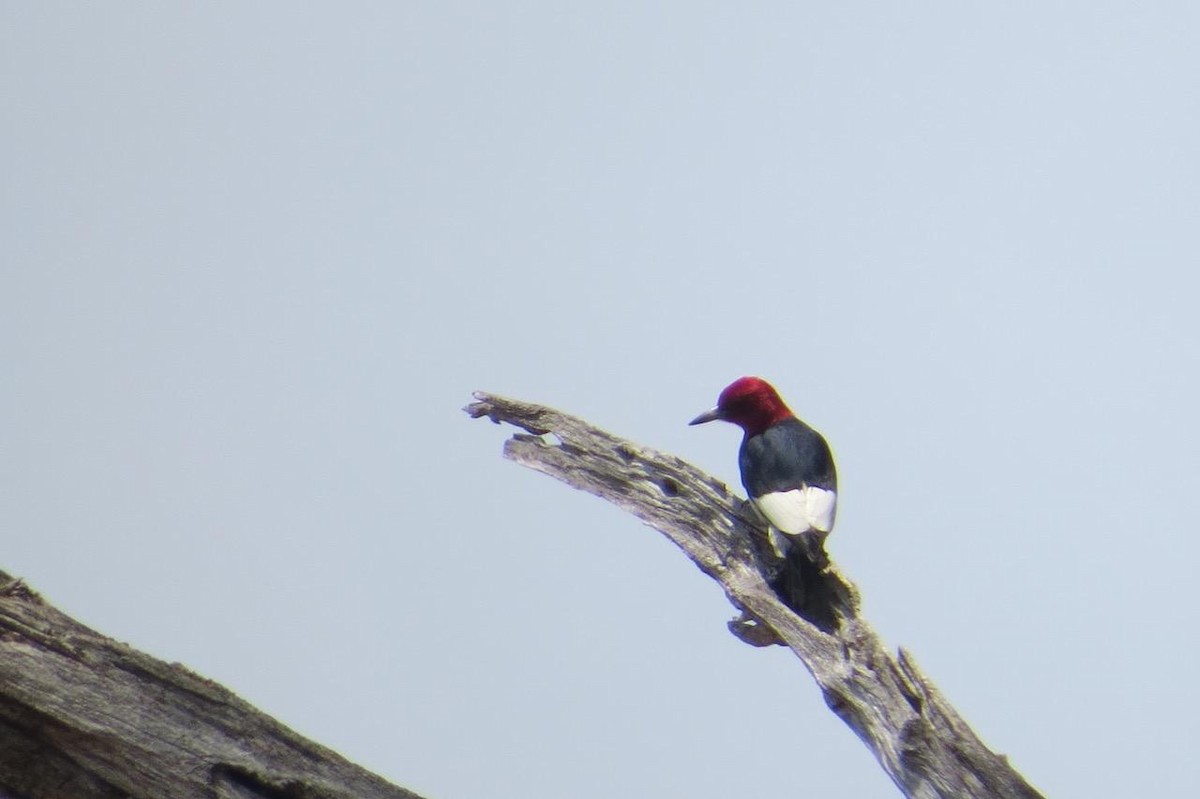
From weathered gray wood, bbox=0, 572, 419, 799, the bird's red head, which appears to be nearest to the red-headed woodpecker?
the bird's red head

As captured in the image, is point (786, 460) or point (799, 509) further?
point (786, 460)

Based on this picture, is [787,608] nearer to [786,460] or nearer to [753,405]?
[786,460]

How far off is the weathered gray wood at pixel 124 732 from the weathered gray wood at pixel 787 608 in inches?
64.8

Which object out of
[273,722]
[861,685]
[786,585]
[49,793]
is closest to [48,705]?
[49,793]

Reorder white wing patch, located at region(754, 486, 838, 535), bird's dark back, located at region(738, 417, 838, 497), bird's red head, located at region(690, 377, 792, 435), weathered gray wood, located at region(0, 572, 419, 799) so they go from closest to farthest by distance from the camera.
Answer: weathered gray wood, located at region(0, 572, 419, 799)
white wing patch, located at region(754, 486, 838, 535)
bird's dark back, located at region(738, 417, 838, 497)
bird's red head, located at region(690, 377, 792, 435)

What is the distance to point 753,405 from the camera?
7.13 meters

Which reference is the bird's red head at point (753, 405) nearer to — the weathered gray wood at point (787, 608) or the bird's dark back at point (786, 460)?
the bird's dark back at point (786, 460)

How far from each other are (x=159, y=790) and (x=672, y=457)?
283 centimetres

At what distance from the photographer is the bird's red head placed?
710cm

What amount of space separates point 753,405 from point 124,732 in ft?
14.5

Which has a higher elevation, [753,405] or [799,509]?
[753,405]

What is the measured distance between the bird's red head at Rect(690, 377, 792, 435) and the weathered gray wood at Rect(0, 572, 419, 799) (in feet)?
12.9

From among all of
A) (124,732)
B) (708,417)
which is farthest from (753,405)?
(124,732)

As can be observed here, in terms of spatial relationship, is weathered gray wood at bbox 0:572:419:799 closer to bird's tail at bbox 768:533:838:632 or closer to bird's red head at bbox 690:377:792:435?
bird's tail at bbox 768:533:838:632
